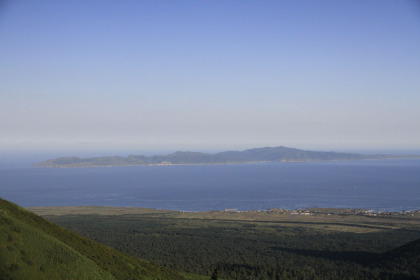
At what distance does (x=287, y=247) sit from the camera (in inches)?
1585

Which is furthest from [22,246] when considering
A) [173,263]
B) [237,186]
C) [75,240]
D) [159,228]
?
[237,186]

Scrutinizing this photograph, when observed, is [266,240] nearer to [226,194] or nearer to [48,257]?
[48,257]

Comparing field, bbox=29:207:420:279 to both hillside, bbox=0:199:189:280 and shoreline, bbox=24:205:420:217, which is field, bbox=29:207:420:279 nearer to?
shoreline, bbox=24:205:420:217

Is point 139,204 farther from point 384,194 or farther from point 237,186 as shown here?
point 384,194

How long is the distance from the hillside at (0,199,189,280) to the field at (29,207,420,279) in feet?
18.9

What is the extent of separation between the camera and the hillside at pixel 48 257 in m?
16.8

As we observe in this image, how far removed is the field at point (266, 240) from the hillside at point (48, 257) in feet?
18.9

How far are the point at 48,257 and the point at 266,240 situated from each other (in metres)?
29.9

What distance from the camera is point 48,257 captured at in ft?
60.4

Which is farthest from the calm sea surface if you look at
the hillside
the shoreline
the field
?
the hillside

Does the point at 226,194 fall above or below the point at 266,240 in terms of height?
below

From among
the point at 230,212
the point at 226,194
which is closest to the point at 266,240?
the point at 230,212

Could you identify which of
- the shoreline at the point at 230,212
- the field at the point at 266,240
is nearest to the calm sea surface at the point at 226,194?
the shoreline at the point at 230,212

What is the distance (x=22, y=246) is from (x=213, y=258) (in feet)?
67.1
